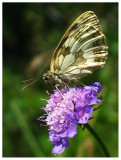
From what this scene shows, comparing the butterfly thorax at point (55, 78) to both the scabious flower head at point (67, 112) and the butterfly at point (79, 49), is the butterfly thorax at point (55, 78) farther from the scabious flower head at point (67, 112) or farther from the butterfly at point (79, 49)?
the scabious flower head at point (67, 112)

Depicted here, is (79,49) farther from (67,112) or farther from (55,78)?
(67,112)

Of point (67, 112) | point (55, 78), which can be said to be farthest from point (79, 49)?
point (67, 112)

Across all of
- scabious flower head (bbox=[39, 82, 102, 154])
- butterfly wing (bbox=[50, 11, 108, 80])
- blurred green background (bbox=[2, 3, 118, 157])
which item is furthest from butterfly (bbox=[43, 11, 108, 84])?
blurred green background (bbox=[2, 3, 118, 157])

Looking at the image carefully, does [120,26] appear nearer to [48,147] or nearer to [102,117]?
[102,117]

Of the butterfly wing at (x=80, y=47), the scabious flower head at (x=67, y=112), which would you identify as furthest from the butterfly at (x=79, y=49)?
the scabious flower head at (x=67, y=112)

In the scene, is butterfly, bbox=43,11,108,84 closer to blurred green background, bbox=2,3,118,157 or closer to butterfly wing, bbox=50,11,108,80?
butterfly wing, bbox=50,11,108,80

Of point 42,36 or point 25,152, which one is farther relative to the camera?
point 42,36

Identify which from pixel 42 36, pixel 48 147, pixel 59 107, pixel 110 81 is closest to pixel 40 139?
pixel 48 147
